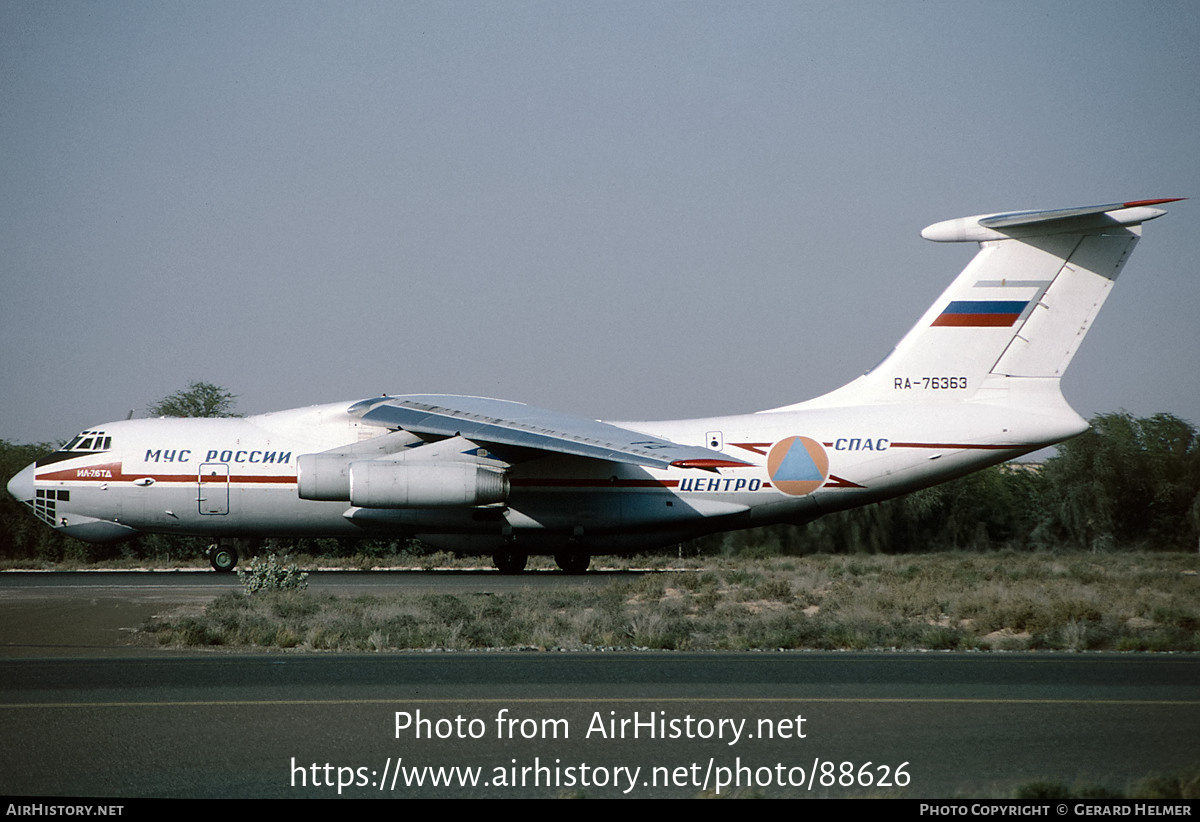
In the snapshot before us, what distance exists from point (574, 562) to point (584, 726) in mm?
15566

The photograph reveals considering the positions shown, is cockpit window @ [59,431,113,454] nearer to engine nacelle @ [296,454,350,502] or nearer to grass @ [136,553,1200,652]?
engine nacelle @ [296,454,350,502]

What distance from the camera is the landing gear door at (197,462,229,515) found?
21.4 m

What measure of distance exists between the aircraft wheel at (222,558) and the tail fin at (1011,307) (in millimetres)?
13191

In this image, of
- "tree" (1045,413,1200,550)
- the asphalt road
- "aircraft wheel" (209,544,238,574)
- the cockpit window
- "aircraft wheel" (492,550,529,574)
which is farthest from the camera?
"tree" (1045,413,1200,550)

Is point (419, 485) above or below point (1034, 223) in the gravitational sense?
below

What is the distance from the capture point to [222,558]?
73.7ft

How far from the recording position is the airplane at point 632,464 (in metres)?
20.4

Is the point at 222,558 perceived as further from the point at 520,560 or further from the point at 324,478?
the point at 520,560

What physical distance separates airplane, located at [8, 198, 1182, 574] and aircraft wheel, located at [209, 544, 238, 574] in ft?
1.68

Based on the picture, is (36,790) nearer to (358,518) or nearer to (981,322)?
(358,518)

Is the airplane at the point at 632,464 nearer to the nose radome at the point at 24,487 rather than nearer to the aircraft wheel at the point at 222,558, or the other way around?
the nose radome at the point at 24,487

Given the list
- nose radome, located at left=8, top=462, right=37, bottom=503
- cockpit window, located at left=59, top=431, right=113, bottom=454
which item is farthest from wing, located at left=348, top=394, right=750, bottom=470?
nose radome, located at left=8, top=462, right=37, bottom=503

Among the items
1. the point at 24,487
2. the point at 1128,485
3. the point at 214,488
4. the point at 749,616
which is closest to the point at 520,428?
the point at 214,488

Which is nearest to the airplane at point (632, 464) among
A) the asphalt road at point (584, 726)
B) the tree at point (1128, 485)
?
the tree at point (1128, 485)
